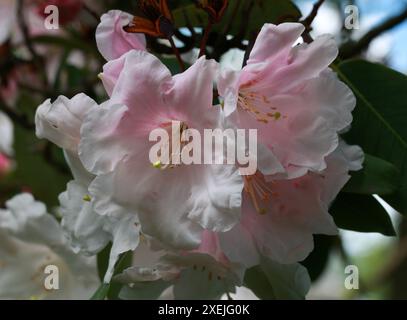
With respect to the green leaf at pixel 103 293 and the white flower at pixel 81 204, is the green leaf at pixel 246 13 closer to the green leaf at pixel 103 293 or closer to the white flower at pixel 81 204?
the white flower at pixel 81 204

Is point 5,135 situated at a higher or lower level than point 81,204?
lower

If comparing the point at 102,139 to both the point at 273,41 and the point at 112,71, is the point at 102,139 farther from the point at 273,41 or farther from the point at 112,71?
the point at 273,41

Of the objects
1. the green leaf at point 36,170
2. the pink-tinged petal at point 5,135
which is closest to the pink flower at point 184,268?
the green leaf at point 36,170

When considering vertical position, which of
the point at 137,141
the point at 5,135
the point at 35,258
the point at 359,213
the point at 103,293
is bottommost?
the point at 5,135

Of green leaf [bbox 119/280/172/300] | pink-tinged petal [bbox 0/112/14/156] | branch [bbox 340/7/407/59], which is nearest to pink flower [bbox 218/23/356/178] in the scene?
green leaf [bbox 119/280/172/300]

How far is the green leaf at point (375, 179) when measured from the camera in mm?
802

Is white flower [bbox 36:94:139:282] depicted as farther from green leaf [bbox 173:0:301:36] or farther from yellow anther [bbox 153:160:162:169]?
green leaf [bbox 173:0:301:36]

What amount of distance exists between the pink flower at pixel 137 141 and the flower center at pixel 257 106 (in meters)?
0.06

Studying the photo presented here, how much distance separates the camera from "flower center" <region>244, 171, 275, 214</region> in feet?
2.54

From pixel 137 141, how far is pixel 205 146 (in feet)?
0.25

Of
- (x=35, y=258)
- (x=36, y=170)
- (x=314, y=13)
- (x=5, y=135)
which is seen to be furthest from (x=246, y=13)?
(x=5, y=135)

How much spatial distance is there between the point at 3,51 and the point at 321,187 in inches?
42.0

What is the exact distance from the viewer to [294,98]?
0.77 meters

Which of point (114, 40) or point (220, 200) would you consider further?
point (114, 40)
